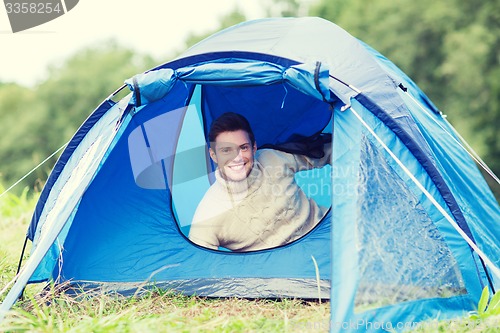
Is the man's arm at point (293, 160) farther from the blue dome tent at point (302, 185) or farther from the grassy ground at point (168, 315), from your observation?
the grassy ground at point (168, 315)

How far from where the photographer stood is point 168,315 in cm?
294

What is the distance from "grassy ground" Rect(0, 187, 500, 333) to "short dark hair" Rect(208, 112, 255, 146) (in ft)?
3.20

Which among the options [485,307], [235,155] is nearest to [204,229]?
[235,155]

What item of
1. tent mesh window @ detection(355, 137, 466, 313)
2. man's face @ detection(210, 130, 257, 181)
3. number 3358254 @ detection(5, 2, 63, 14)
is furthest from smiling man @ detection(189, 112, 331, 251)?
number 3358254 @ detection(5, 2, 63, 14)

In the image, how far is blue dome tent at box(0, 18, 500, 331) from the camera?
110 inches

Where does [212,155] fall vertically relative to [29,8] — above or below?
below

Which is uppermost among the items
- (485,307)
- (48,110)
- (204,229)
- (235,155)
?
(48,110)

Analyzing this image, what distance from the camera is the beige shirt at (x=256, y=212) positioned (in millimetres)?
3762

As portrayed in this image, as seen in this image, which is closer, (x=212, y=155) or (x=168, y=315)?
(x=168, y=315)

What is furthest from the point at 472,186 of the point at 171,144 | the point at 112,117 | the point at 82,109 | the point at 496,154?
the point at 82,109

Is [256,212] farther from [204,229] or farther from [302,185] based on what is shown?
[302,185]

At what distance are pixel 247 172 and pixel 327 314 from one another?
1.08 metres

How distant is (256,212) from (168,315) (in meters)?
1.05

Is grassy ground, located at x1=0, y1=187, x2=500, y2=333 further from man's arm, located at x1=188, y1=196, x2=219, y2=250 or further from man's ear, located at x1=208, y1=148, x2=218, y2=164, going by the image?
man's ear, located at x1=208, y1=148, x2=218, y2=164
